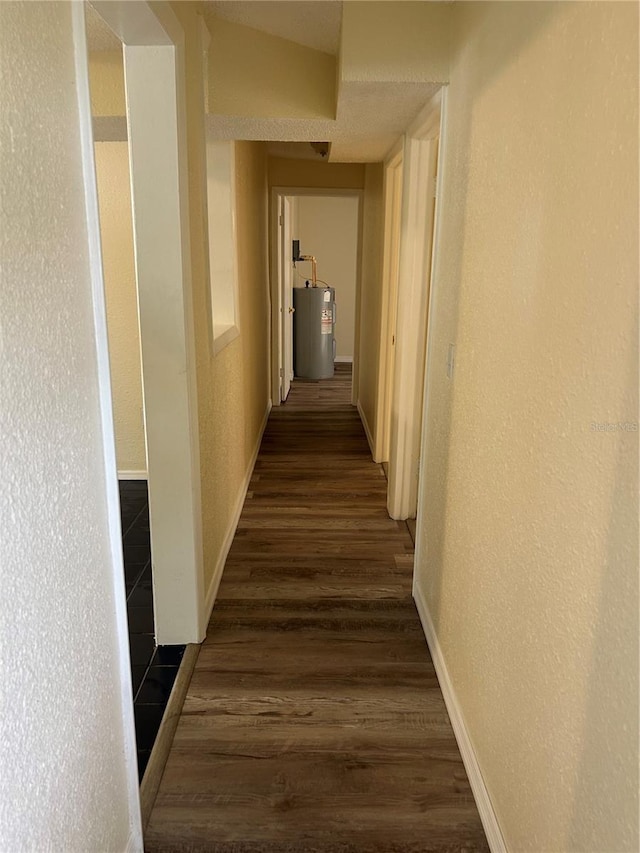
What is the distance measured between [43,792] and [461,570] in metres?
1.25

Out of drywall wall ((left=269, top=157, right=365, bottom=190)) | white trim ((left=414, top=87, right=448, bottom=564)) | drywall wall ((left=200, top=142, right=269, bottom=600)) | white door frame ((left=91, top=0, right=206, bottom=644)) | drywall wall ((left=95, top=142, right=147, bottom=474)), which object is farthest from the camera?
drywall wall ((left=269, top=157, right=365, bottom=190))

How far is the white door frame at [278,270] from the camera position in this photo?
5.28 m

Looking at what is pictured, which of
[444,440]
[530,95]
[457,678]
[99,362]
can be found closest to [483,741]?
[457,678]

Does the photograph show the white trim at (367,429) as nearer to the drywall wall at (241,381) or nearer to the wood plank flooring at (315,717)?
the drywall wall at (241,381)

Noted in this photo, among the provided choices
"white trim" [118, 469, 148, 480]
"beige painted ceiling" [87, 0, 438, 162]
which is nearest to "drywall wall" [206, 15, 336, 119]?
"beige painted ceiling" [87, 0, 438, 162]

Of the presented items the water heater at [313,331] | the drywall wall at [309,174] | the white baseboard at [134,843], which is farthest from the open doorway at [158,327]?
the water heater at [313,331]

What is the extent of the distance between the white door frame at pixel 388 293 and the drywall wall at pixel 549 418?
1.92 meters

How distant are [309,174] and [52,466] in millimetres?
4743

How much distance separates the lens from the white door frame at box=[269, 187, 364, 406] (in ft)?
17.3

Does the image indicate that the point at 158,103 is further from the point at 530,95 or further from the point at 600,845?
the point at 600,845

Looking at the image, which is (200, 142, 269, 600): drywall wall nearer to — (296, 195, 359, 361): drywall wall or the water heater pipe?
the water heater pipe

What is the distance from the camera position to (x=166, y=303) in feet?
6.51

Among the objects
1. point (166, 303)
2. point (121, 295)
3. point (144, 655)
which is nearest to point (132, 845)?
point (144, 655)

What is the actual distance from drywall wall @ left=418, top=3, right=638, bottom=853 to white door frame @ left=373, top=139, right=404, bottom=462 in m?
1.92
